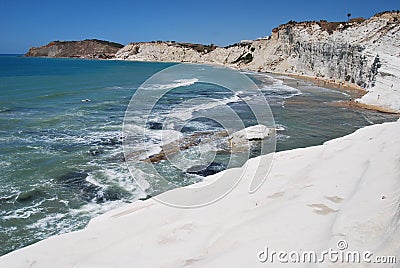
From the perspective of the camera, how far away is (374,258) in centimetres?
425

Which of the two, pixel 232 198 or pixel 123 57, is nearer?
pixel 232 198

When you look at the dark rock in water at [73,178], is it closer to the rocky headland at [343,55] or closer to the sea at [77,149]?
the sea at [77,149]

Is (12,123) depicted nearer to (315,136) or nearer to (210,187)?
(210,187)

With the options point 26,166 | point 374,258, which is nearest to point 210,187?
point 374,258

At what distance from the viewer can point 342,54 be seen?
167ft

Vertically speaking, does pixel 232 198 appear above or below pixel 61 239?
above

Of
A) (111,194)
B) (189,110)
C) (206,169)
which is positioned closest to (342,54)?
(189,110)

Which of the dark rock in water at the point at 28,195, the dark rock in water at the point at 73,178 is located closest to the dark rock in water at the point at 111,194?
the dark rock in water at the point at 73,178

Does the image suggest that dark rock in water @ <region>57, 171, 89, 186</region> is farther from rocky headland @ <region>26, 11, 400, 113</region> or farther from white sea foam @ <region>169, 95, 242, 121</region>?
rocky headland @ <region>26, 11, 400, 113</region>

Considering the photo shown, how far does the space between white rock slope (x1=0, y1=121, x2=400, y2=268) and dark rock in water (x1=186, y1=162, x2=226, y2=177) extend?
3705mm

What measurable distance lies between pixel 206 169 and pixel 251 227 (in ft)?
22.5

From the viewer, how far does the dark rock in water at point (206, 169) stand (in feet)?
40.9

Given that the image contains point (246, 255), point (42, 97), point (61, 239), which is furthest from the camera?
point (42, 97)

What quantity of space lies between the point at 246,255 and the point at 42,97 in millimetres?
32874
